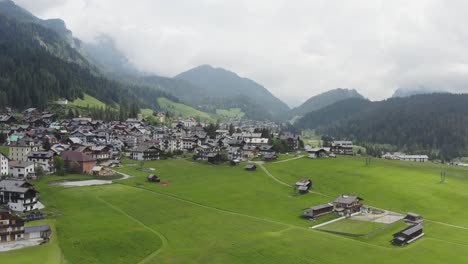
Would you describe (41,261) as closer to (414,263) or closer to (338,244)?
(338,244)

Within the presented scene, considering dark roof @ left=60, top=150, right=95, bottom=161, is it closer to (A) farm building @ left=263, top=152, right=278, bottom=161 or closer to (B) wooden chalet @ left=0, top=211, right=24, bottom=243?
(B) wooden chalet @ left=0, top=211, right=24, bottom=243

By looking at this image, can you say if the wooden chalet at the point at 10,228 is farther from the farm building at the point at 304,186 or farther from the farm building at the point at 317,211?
the farm building at the point at 304,186

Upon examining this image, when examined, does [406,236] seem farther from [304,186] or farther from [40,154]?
[40,154]

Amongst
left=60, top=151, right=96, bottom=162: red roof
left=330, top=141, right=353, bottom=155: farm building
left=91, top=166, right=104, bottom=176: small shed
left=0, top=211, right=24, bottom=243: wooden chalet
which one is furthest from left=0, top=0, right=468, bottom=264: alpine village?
left=330, top=141, right=353, bottom=155: farm building

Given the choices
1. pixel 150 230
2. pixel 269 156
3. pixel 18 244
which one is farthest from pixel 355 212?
pixel 269 156

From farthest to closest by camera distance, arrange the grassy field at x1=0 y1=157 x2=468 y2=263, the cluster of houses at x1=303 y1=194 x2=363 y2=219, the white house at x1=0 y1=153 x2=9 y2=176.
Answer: the white house at x1=0 y1=153 x2=9 y2=176, the cluster of houses at x1=303 y1=194 x2=363 y2=219, the grassy field at x1=0 y1=157 x2=468 y2=263

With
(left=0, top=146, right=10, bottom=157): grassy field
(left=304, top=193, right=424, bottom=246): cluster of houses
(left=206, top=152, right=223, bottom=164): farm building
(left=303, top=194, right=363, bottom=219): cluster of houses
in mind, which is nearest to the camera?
(left=304, top=193, right=424, bottom=246): cluster of houses
